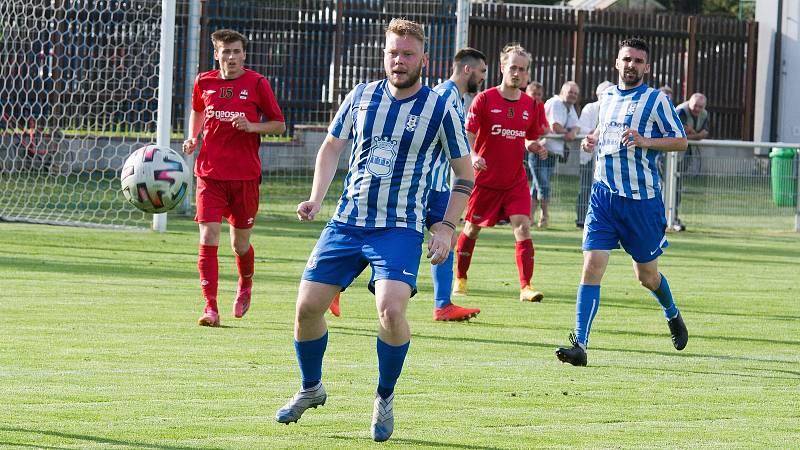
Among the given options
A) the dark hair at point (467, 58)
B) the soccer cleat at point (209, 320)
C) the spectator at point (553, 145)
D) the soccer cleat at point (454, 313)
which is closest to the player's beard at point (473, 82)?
the dark hair at point (467, 58)

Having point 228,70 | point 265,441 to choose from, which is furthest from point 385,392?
point 228,70

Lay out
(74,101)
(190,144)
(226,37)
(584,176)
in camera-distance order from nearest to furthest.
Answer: (226,37), (190,144), (74,101), (584,176)

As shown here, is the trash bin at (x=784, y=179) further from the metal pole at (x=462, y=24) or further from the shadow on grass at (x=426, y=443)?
the shadow on grass at (x=426, y=443)

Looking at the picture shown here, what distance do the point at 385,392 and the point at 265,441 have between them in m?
0.62

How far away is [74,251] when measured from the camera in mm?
14703

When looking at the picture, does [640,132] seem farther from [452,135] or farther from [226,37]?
[226,37]

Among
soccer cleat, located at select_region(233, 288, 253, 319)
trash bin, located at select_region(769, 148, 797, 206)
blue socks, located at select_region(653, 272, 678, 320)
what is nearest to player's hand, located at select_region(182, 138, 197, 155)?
soccer cleat, located at select_region(233, 288, 253, 319)

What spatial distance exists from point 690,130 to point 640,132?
12.1m

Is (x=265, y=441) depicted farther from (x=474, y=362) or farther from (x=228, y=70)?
(x=228, y=70)

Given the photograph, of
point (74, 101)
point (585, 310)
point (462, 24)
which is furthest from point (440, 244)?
point (74, 101)

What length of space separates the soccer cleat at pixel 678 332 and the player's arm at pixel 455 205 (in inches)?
120

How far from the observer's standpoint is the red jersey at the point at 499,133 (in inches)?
486

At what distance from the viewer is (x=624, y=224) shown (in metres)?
9.22

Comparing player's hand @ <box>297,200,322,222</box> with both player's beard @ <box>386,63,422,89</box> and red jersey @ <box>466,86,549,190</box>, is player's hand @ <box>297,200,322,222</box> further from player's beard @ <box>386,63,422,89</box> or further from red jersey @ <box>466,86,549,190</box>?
red jersey @ <box>466,86,549,190</box>
